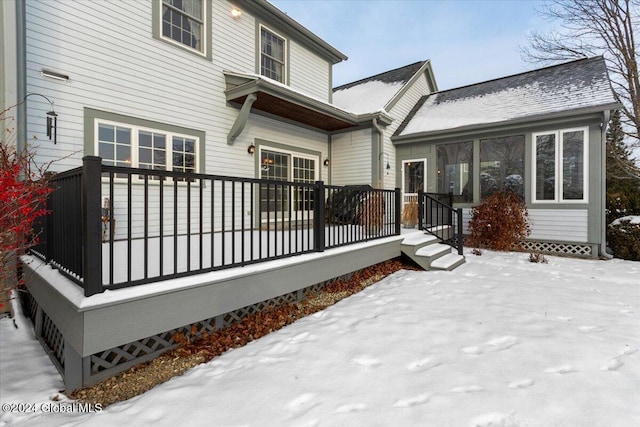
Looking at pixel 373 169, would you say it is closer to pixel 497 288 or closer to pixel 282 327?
pixel 497 288

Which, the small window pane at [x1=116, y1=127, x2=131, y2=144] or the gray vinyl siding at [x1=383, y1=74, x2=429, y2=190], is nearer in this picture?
the small window pane at [x1=116, y1=127, x2=131, y2=144]

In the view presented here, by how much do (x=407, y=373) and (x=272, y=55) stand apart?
749cm

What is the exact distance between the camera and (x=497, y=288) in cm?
442

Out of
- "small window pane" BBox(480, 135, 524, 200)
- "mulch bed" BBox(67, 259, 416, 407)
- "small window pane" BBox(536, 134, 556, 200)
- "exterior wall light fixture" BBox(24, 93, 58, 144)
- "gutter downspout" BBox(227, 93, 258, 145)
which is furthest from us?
"small window pane" BBox(480, 135, 524, 200)

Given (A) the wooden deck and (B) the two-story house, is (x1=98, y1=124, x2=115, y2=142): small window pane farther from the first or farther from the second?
(A) the wooden deck

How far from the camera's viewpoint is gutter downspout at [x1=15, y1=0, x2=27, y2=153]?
3885mm

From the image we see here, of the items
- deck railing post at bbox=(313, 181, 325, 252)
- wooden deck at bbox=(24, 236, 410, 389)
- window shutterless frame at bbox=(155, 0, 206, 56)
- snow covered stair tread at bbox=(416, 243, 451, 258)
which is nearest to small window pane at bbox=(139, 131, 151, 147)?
window shutterless frame at bbox=(155, 0, 206, 56)

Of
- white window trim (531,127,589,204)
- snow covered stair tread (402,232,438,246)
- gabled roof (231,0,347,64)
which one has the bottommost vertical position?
snow covered stair tread (402,232,438,246)

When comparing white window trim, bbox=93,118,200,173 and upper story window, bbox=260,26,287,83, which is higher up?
upper story window, bbox=260,26,287,83

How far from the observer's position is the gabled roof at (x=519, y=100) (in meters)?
7.05

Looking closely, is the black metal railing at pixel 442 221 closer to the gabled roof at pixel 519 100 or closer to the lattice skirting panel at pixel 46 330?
the gabled roof at pixel 519 100

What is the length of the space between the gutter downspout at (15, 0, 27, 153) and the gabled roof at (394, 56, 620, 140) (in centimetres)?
823

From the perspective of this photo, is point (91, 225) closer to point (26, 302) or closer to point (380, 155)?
point (26, 302)

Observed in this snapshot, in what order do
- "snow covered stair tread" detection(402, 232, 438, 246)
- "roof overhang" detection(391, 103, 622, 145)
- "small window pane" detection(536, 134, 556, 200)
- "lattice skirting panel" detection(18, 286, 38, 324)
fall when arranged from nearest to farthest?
"lattice skirting panel" detection(18, 286, 38, 324)
"snow covered stair tread" detection(402, 232, 438, 246)
"roof overhang" detection(391, 103, 622, 145)
"small window pane" detection(536, 134, 556, 200)
